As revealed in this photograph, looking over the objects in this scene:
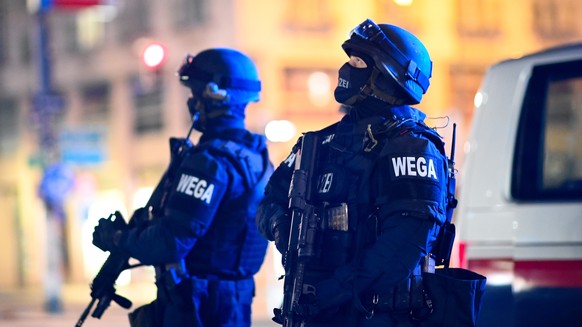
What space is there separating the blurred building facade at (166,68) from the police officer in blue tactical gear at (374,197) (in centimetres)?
1633

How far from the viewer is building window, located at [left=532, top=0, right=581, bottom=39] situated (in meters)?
26.2

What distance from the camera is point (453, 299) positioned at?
339 centimetres

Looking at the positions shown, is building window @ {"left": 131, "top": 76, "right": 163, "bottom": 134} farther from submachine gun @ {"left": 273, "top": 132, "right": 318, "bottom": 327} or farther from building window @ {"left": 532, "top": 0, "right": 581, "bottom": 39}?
submachine gun @ {"left": 273, "top": 132, "right": 318, "bottom": 327}

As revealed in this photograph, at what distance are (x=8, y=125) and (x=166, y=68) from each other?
6.98 meters

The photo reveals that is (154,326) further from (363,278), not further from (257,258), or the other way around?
(363,278)

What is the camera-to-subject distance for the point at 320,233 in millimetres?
3518

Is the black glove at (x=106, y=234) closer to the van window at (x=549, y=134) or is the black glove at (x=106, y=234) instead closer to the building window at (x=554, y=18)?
the van window at (x=549, y=134)

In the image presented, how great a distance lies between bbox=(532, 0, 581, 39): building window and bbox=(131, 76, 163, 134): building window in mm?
9203

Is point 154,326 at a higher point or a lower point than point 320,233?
lower

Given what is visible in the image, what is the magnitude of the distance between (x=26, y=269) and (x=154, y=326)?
25934 millimetres

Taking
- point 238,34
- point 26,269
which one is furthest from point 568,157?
point 26,269

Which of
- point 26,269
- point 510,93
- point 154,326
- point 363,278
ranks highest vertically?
point 510,93

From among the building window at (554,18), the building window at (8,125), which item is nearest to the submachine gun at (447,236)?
the building window at (554,18)

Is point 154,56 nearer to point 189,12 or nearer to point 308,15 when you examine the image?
point 308,15
